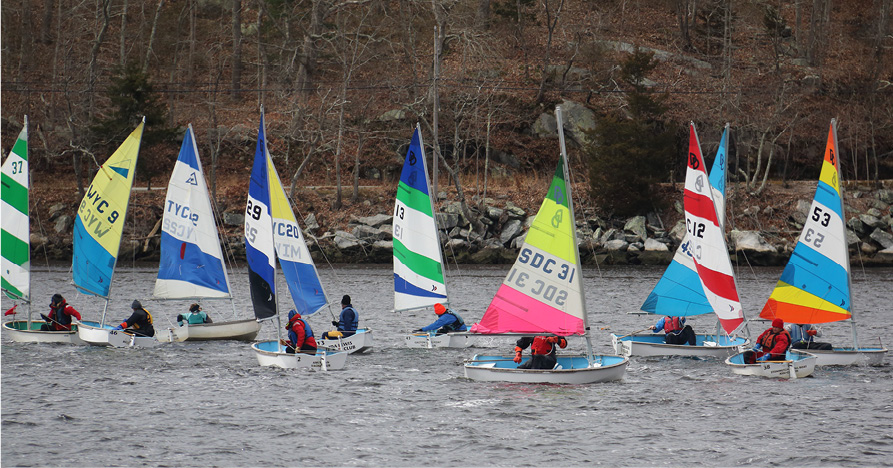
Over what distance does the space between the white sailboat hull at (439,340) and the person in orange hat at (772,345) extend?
7559 millimetres

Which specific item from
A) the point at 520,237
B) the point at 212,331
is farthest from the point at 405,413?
the point at 520,237

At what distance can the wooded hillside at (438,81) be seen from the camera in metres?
56.0

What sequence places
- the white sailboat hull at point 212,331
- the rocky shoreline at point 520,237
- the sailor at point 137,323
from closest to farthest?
the sailor at point 137,323, the white sailboat hull at point 212,331, the rocky shoreline at point 520,237

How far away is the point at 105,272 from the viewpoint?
2592 centimetres

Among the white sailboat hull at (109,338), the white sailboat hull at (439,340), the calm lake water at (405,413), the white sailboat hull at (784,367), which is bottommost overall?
the calm lake water at (405,413)

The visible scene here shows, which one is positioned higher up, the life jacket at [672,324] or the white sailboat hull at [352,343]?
the life jacket at [672,324]

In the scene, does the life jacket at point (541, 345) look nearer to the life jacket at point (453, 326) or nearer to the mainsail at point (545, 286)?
the mainsail at point (545, 286)

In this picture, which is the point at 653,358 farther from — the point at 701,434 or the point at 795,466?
the point at 795,466

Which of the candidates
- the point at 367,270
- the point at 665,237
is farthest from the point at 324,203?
the point at 665,237

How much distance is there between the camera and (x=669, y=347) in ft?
79.5

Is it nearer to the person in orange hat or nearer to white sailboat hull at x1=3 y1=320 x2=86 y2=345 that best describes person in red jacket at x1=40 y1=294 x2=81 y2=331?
white sailboat hull at x1=3 y1=320 x2=86 y2=345

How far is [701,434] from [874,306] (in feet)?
72.5

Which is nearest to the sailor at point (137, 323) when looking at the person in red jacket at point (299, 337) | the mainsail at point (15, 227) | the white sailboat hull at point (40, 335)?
the white sailboat hull at point (40, 335)

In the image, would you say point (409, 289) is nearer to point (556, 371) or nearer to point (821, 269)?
point (556, 371)
